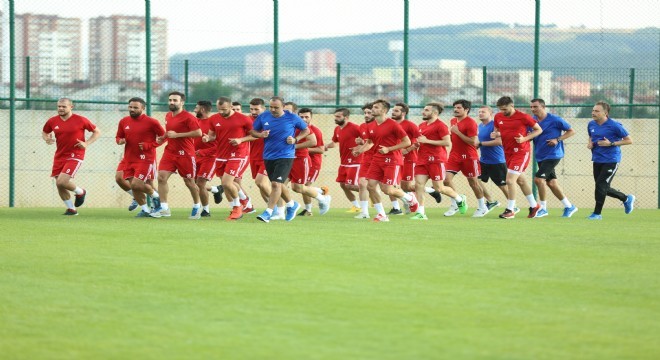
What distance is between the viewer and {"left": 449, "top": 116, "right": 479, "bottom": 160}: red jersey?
69.6 feet

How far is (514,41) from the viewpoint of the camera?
2661 centimetres

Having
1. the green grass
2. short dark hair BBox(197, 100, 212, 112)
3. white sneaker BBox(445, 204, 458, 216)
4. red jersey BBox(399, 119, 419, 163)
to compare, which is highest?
short dark hair BBox(197, 100, 212, 112)

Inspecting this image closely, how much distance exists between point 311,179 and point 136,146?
369 centimetres

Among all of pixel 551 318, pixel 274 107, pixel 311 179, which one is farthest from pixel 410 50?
pixel 551 318

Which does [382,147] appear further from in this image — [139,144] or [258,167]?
[139,144]

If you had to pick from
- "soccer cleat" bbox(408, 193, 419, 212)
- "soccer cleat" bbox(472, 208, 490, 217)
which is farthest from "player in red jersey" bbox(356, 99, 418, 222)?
→ "soccer cleat" bbox(472, 208, 490, 217)

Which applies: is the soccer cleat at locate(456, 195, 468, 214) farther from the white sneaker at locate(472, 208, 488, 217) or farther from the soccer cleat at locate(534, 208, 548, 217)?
the soccer cleat at locate(534, 208, 548, 217)

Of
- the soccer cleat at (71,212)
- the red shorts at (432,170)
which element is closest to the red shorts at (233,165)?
the soccer cleat at (71,212)

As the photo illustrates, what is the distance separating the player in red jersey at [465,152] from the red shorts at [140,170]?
5684 mm

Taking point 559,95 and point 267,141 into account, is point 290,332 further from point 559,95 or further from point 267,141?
point 559,95

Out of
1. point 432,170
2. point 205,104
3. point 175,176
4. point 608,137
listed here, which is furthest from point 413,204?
point 175,176

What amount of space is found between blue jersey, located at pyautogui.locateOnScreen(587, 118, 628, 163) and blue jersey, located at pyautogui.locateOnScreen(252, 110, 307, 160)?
569 centimetres

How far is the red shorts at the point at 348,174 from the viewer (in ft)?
71.2

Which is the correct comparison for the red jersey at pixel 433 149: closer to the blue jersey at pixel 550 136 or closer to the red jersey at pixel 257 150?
the blue jersey at pixel 550 136
